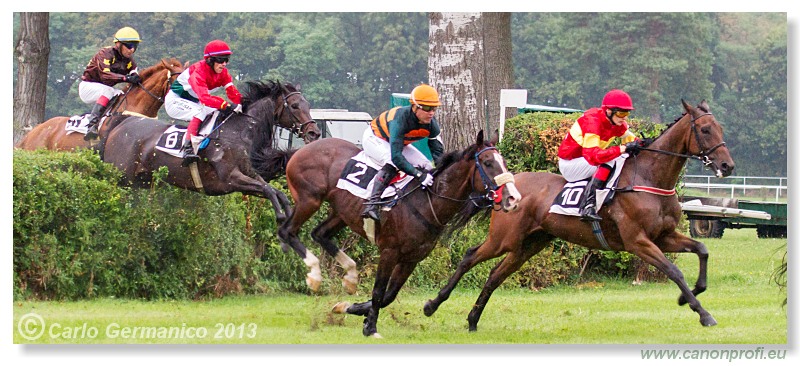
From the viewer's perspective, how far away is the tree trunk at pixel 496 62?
599 inches

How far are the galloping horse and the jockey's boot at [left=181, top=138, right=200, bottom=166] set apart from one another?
1.48 metres

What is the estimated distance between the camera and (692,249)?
9.80m

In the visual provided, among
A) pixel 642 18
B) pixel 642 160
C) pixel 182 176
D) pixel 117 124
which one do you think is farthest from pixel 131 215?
pixel 642 18

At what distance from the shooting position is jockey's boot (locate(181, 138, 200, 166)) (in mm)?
11173

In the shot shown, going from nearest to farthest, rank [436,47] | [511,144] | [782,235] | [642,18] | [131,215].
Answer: [131,215]
[511,144]
[436,47]
[782,235]
[642,18]

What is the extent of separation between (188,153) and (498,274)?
3544mm

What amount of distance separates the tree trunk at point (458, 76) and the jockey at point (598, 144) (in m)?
4.64

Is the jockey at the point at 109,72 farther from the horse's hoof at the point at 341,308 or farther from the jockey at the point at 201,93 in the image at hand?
the horse's hoof at the point at 341,308

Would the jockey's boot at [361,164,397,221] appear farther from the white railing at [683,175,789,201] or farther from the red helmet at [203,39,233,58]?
the white railing at [683,175,789,201]

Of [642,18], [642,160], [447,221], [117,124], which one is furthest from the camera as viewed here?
[642,18]

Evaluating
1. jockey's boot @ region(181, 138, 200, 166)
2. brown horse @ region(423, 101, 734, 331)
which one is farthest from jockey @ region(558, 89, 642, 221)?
jockey's boot @ region(181, 138, 200, 166)

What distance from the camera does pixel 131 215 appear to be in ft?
36.3
